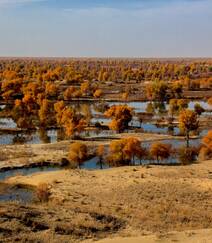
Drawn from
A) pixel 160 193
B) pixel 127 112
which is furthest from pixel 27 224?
pixel 127 112

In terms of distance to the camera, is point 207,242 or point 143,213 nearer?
point 207,242

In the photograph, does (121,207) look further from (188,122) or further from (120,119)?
(120,119)

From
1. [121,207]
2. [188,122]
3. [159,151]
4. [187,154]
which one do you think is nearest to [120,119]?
[188,122]

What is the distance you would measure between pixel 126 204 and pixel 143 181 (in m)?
10.5

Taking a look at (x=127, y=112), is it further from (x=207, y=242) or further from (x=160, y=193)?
(x=207, y=242)

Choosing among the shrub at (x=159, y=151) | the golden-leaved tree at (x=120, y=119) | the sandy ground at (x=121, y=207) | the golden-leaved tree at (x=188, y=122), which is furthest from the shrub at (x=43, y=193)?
the golden-leaved tree at (x=120, y=119)

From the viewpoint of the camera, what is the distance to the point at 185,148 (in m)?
73.5

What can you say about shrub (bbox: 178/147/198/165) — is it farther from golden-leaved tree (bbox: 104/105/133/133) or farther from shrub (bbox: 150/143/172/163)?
golden-leaved tree (bbox: 104/105/133/133)

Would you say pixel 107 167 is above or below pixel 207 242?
below

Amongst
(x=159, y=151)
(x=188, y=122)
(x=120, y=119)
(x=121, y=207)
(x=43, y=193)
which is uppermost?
(x=188, y=122)

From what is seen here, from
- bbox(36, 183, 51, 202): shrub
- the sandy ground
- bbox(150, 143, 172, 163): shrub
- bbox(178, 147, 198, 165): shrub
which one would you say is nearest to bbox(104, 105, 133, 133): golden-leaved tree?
bbox(178, 147, 198, 165): shrub

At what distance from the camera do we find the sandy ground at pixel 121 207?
1178 inches

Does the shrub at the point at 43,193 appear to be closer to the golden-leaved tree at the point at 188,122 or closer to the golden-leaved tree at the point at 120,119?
the golden-leaved tree at the point at 188,122

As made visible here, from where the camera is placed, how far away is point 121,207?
133 ft
